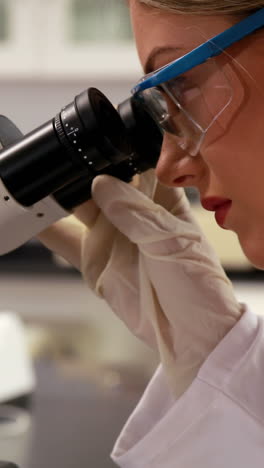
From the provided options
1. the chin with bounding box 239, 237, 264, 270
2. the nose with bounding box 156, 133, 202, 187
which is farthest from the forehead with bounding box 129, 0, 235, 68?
the chin with bounding box 239, 237, 264, 270

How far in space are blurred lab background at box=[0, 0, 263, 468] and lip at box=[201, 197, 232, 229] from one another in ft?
0.94

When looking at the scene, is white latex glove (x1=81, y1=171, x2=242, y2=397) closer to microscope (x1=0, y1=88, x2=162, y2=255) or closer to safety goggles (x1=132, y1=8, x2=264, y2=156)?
microscope (x1=0, y1=88, x2=162, y2=255)

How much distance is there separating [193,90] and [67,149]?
0.63 ft

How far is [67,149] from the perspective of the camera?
1002mm

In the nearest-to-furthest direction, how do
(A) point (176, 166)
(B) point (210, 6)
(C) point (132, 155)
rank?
(B) point (210, 6) → (A) point (176, 166) → (C) point (132, 155)

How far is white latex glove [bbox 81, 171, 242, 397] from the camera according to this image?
1098mm

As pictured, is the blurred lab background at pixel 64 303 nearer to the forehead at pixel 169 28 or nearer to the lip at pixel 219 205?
the forehead at pixel 169 28

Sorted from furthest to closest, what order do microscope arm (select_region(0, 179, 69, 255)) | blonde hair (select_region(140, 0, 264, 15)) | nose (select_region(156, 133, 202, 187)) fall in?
microscope arm (select_region(0, 179, 69, 255)), nose (select_region(156, 133, 202, 187)), blonde hair (select_region(140, 0, 264, 15))

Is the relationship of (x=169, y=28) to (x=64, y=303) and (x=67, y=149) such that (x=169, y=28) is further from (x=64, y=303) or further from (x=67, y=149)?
(x=64, y=303)

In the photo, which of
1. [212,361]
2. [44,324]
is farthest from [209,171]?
[44,324]

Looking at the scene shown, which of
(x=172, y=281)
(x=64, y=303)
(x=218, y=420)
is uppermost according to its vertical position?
(x=172, y=281)

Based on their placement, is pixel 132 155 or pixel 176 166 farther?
pixel 132 155

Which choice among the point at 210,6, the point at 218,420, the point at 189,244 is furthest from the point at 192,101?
the point at 218,420

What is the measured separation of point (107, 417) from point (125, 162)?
0.44 m
